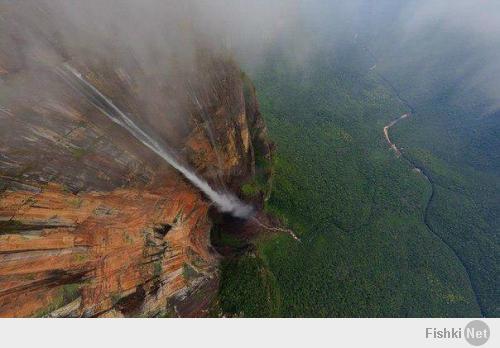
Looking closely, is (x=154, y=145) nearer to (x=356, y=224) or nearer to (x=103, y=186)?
(x=103, y=186)

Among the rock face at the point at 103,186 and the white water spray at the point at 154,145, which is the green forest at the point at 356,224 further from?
the rock face at the point at 103,186

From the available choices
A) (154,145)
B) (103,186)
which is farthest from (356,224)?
(103,186)

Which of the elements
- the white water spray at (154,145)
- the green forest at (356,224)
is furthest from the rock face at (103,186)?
the green forest at (356,224)

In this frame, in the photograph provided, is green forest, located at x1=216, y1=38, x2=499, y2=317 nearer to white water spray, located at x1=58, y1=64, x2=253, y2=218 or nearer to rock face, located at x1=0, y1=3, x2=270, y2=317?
white water spray, located at x1=58, y1=64, x2=253, y2=218

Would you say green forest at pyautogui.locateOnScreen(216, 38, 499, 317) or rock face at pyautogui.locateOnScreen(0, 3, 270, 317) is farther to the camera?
green forest at pyautogui.locateOnScreen(216, 38, 499, 317)

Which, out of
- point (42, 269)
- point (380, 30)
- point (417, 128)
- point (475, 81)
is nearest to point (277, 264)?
point (42, 269)

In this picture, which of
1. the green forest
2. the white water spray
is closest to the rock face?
the white water spray
